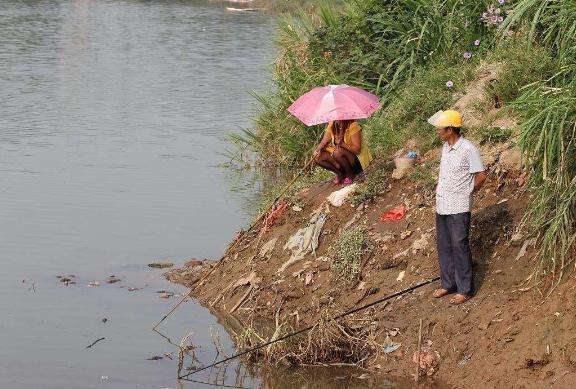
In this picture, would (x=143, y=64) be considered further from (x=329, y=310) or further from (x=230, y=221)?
(x=329, y=310)

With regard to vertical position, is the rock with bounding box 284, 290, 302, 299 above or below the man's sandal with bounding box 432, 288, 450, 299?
below

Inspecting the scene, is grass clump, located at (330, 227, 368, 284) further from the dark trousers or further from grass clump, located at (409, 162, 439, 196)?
the dark trousers

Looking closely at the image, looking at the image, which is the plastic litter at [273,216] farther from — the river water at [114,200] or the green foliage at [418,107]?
the green foliage at [418,107]

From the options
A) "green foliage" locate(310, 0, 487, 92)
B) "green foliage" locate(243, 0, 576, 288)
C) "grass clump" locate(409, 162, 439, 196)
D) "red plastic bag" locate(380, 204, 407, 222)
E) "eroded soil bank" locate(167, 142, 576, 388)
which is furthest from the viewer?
"green foliage" locate(310, 0, 487, 92)

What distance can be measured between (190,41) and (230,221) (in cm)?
2380

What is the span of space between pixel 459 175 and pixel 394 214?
5.25 ft

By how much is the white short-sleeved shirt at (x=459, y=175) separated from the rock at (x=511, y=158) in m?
1.26

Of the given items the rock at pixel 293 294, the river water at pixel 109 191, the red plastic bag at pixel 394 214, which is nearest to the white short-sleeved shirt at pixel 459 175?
the red plastic bag at pixel 394 214

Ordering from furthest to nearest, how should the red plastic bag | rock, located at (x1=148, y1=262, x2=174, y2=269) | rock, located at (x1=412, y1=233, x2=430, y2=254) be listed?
rock, located at (x1=148, y1=262, x2=174, y2=269) < the red plastic bag < rock, located at (x1=412, y1=233, x2=430, y2=254)

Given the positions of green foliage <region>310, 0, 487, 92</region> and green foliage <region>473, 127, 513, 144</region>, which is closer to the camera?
green foliage <region>473, 127, 513, 144</region>

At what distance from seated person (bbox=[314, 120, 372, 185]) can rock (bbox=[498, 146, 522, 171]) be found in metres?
1.47

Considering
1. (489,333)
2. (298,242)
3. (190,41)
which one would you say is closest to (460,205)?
(489,333)

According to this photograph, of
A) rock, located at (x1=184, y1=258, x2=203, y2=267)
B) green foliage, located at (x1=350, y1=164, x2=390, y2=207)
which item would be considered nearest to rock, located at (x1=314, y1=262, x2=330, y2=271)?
green foliage, located at (x1=350, y1=164, x2=390, y2=207)

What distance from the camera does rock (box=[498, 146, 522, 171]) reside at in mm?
10328
